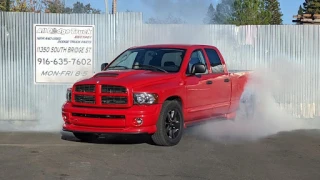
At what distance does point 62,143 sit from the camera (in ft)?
31.3

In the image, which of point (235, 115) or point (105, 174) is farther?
point (235, 115)

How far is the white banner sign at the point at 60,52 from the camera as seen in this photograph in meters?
13.3

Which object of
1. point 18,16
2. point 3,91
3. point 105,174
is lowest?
point 105,174

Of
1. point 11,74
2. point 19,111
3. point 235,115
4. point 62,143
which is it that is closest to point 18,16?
point 11,74

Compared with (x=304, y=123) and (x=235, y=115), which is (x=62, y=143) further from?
(x=304, y=123)

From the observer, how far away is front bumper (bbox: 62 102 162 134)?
841 centimetres

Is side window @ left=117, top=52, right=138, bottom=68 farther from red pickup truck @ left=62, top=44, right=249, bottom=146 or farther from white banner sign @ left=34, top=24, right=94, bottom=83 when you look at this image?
white banner sign @ left=34, top=24, right=94, bottom=83

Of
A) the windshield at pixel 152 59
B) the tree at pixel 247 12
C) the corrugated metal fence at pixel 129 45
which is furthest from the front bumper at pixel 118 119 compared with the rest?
the tree at pixel 247 12

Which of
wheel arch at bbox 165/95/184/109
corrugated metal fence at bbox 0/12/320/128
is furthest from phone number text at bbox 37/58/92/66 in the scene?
wheel arch at bbox 165/95/184/109

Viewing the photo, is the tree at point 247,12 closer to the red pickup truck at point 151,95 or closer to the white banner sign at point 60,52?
the white banner sign at point 60,52

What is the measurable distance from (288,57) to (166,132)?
640 cm

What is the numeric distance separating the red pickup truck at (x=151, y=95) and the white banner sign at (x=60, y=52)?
309cm

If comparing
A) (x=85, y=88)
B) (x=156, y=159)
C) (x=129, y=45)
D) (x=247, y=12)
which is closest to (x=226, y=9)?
(x=247, y=12)

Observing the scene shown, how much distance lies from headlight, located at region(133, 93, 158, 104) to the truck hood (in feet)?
0.59
